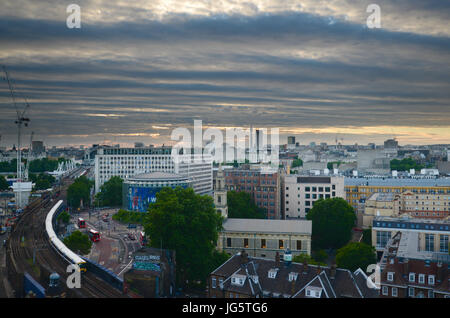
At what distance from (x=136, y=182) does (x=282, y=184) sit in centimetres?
2879

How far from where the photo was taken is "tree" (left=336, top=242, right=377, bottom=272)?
41281 millimetres

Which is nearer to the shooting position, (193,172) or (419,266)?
(419,266)

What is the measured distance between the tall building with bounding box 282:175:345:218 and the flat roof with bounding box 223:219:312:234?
28654 mm

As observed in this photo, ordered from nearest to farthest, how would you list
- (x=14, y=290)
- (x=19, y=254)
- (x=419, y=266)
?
(x=14, y=290) < (x=419, y=266) < (x=19, y=254)

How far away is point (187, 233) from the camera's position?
41406mm

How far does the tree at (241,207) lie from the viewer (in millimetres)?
66688

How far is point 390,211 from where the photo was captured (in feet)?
202

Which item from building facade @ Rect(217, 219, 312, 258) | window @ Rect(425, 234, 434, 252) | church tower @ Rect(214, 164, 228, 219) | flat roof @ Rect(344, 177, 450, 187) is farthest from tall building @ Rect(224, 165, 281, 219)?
window @ Rect(425, 234, 434, 252)

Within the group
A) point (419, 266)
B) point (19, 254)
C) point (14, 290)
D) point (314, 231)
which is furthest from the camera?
point (314, 231)

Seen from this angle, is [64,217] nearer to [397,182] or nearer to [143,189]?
[143,189]

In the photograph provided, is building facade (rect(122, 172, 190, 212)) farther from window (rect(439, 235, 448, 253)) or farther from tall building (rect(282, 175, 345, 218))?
window (rect(439, 235, 448, 253))
